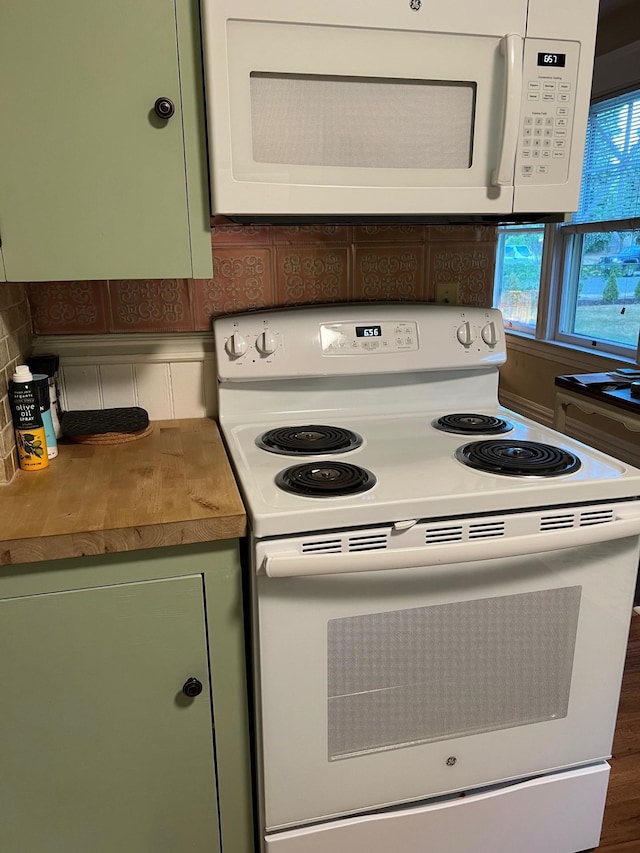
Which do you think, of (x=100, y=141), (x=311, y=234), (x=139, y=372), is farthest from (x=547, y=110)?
(x=139, y=372)

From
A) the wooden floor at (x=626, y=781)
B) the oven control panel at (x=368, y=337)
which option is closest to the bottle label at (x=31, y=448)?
the oven control panel at (x=368, y=337)

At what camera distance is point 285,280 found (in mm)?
1614

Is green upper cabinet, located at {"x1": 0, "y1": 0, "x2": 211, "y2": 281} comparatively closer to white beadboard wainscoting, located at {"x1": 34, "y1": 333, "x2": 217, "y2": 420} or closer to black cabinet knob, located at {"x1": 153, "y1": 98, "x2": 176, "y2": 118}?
black cabinet knob, located at {"x1": 153, "y1": 98, "x2": 176, "y2": 118}

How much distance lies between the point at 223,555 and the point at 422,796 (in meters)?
0.66

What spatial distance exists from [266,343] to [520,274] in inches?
140

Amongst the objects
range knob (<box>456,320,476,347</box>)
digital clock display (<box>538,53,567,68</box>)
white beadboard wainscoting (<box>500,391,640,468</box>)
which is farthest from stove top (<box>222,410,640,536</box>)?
white beadboard wainscoting (<box>500,391,640,468</box>)

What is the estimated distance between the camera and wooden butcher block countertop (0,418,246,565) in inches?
39.3

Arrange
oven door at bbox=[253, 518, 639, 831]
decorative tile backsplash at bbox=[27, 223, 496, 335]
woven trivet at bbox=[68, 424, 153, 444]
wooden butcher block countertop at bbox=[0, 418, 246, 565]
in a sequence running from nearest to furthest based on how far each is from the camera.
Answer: wooden butcher block countertop at bbox=[0, 418, 246, 565], oven door at bbox=[253, 518, 639, 831], woven trivet at bbox=[68, 424, 153, 444], decorative tile backsplash at bbox=[27, 223, 496, 335]

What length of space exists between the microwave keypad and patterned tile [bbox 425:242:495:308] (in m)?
0.40

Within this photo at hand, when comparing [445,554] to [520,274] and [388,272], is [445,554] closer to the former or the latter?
[388,272]

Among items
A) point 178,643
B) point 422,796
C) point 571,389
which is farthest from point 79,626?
point 571,389

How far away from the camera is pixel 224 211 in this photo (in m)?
1.18

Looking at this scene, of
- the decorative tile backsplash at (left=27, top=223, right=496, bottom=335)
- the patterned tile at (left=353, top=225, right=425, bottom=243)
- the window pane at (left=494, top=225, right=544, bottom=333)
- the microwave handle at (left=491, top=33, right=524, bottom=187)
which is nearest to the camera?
the microwave handle at (left=491, top=33, right=524, bottom=187)

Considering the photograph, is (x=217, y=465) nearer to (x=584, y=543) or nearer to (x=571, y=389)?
(x=584, y=543)
